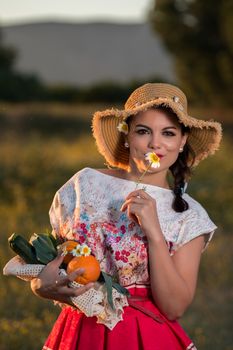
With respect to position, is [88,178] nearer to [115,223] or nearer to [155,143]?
[115,223]

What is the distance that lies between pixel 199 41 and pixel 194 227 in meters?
37.5

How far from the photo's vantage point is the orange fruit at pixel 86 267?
3520 millimetres

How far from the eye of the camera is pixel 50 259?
3.65m

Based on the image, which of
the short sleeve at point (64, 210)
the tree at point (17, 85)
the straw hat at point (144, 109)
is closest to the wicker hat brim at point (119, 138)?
the straw hat at point (144, 109)

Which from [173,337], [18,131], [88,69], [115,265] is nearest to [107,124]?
[115,265]

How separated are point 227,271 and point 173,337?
531 cm

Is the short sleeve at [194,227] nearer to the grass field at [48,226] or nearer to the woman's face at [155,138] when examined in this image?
the woman's face at [155,138]

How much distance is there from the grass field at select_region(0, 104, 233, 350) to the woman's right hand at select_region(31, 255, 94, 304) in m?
2.55

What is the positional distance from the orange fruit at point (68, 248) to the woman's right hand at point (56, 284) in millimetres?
38

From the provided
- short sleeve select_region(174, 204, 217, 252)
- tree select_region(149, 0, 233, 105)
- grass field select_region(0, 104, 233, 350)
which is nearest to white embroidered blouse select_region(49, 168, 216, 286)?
short sleeve select_region(174, 204, 217, 252)

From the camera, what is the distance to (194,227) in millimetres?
3725

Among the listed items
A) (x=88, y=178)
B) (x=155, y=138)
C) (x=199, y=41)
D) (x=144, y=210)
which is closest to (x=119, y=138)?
(x=88, y=178)

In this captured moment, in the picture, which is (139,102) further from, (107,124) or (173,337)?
(173,337)

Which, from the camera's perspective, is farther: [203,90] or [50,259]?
[203,90]
